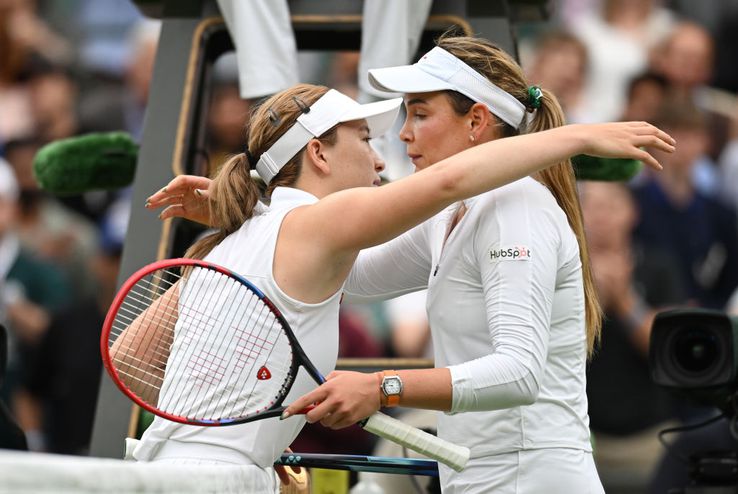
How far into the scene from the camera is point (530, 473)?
3033mm

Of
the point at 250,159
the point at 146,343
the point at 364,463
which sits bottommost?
the point at 364,463

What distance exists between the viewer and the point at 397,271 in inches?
140

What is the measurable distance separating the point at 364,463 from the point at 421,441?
22.1 inches

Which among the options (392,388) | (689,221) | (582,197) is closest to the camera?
(392,388)

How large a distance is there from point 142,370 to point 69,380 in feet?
14.7

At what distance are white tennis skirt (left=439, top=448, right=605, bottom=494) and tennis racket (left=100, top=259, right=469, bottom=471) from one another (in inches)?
5.0

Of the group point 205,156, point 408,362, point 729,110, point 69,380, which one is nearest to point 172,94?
point 205,156

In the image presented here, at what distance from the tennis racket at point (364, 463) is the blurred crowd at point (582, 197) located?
2747 millimetres

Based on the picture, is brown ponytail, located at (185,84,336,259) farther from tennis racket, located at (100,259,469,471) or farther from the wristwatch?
the wristwatch

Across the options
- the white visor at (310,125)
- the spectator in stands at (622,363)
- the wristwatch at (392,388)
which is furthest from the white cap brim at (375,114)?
the spectator in stands at (622,363)

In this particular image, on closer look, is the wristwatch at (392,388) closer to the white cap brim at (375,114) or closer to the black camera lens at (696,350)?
the white cap brim at (375,114)

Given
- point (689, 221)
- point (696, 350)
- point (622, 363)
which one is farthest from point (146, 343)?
point (689, 221)

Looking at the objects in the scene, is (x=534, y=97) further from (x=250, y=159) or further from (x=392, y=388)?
(x=392, y=388)

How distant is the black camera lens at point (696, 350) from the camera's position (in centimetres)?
503
